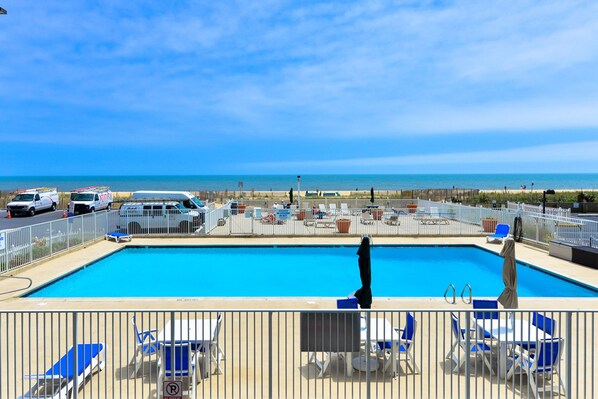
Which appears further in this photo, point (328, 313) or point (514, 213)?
point (514, 213)

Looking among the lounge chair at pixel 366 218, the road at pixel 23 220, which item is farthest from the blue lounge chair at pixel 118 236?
the lounge chair at pixel 366 218

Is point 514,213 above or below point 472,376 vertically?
above

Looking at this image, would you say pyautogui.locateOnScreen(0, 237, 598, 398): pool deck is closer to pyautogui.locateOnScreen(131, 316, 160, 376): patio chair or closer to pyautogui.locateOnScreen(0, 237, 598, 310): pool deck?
pyautogui.locateOnScreen(0, 237, 598, 310): pool deck

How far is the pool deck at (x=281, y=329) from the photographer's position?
5.90m

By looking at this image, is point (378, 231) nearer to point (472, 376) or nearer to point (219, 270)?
point (219, 270)

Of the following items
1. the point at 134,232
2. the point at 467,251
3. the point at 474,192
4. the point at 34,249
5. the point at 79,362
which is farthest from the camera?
the point at 474,192

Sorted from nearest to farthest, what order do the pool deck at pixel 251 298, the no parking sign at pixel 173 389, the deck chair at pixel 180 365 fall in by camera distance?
the no parking sign at pixel 173 389
the deck chair at pixel 180 365
the pool deck at pixel 251 298

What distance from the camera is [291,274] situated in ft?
54.5

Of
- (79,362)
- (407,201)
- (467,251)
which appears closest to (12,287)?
(79,362)

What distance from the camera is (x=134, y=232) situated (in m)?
22.6

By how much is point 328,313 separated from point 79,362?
323cm

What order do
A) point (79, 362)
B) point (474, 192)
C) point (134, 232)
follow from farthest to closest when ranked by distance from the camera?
point (474, 192) < point (134, 232) < point (79, 362)

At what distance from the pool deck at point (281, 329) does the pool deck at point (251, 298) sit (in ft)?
0.07

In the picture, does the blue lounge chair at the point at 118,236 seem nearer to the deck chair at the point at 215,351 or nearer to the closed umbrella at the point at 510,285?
the deck chair at the point at 215,351
